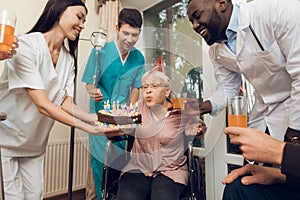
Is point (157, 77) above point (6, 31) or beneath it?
beneath

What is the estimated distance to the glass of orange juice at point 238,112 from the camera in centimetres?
66

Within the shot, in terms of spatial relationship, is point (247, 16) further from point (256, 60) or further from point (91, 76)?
point (91, 76)

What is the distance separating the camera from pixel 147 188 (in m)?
1.11

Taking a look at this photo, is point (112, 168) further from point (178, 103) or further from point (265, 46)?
point (265, 46)

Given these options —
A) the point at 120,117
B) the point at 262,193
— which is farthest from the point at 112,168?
the point at 262,193

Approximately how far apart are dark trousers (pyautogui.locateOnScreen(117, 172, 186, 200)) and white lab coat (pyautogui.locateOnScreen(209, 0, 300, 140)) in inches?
18.4

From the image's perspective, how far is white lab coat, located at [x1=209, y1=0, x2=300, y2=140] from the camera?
702 mm

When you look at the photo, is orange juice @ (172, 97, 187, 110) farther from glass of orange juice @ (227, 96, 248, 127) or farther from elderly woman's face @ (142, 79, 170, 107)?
glass of orange juice @ (227, 96, 248, 127)

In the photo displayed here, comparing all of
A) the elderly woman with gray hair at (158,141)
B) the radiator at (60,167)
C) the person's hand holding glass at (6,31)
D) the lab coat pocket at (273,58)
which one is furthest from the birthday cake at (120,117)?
the radiator at (60,167)

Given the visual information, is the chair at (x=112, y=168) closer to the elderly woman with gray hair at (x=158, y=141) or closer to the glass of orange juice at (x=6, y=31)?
the elderly woman with gray hair at (x=158, y=141)

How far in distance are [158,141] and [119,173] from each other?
292 millimetres

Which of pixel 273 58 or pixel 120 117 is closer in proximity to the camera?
pixel 273 58

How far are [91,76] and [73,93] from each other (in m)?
0.17

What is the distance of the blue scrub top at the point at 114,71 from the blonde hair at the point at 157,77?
0.03m
